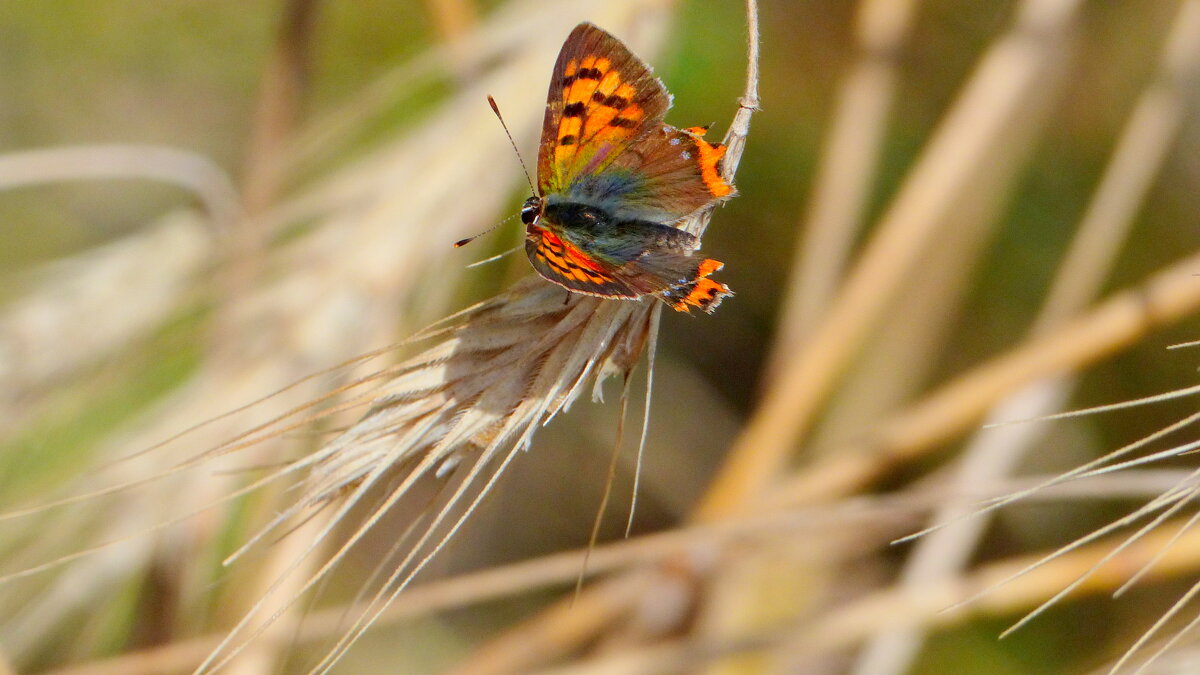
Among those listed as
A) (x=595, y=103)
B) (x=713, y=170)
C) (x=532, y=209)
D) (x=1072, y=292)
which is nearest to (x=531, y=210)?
(x=532, y=209)

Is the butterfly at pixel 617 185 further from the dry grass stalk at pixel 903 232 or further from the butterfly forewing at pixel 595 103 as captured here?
the dry grass stalk at pixel 903 232

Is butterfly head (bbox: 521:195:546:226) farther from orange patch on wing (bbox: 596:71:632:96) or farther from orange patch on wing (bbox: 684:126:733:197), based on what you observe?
orange patch on wing (bbox: 684:126:733:197)

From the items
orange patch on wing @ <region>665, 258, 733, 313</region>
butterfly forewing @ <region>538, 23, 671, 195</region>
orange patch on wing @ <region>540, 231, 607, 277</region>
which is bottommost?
orange patch on wing @ <region>665, 258, 733, 313</region>

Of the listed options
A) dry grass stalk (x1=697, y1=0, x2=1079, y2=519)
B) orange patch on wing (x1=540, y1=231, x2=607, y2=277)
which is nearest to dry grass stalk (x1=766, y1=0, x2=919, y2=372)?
dry grass stalk (x1=697, y1=0, x2=1079, y2=519)

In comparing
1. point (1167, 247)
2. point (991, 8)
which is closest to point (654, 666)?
point (1167, 247)

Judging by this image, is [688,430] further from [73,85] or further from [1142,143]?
[73,85]

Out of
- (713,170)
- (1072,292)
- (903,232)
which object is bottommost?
(1072,292)

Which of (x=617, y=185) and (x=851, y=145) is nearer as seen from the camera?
(x=617, y=185)

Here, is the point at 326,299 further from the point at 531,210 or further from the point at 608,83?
the point at 608,83

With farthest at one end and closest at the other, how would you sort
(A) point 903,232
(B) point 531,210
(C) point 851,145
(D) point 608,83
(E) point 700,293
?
(C) point 851,145, (A) point 903,232, (B) point 531,210, (D) point 608,83, (E) point 700,293
